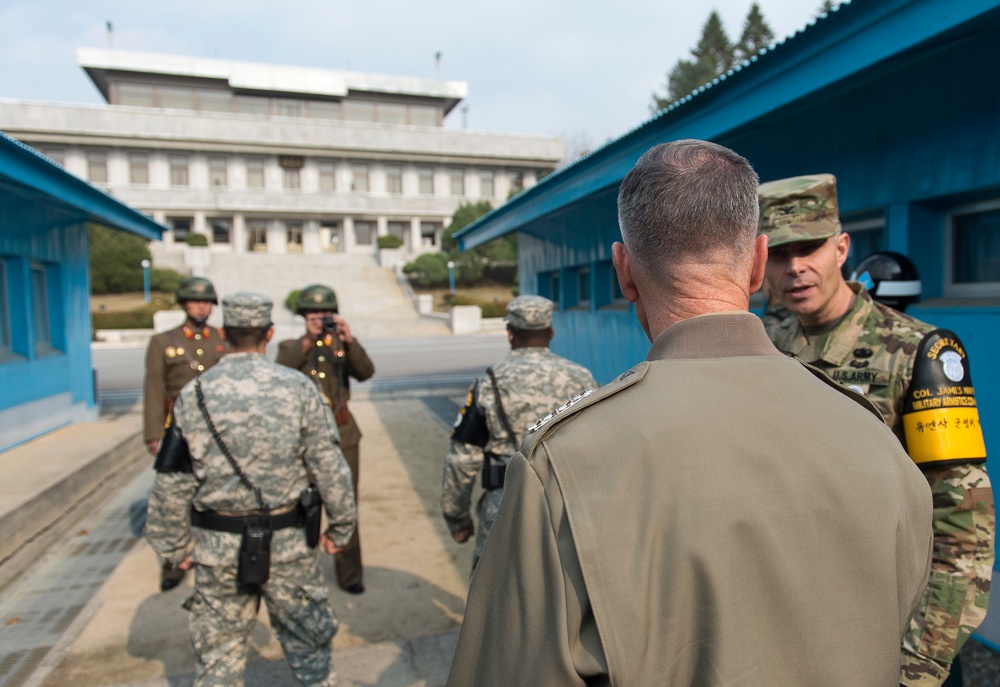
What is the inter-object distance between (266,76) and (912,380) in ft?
182

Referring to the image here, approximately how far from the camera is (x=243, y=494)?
9.11 ft

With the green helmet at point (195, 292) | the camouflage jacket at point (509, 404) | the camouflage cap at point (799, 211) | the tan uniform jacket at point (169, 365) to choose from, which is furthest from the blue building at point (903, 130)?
the tan uniform jacket at point (169, 365)

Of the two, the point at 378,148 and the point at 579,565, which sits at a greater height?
the point at 378,148

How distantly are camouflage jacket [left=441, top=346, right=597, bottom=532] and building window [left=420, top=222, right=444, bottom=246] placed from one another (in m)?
46.7

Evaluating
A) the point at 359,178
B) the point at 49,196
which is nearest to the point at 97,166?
the point at 359,178

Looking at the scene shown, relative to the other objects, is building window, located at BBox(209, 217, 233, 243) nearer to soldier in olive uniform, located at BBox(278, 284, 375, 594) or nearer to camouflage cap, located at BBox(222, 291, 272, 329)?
soldier in olive uniform, located at BBox(278, 284, 375, 594)

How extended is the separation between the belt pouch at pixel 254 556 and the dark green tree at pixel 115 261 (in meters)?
35.0

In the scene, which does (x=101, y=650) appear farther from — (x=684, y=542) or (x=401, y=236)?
(x=401, y=236)

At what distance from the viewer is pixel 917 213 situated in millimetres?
4016

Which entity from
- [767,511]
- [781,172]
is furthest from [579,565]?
[781,172]

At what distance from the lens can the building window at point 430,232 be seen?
4900 cm

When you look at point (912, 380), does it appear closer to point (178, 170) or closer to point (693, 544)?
point (693, 544)

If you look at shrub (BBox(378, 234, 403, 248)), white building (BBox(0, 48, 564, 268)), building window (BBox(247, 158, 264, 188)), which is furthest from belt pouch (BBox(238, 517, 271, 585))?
building window (BBox(247, 158, 264, 188))

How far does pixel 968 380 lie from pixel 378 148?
47394 mm
